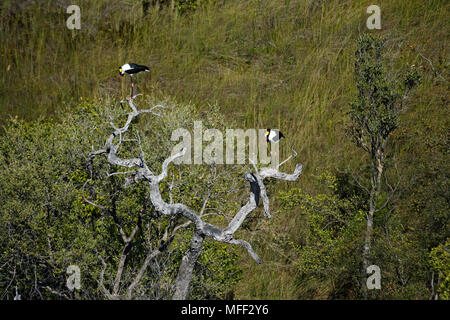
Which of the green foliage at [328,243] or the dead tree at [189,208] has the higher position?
the dead tree at [189,208]

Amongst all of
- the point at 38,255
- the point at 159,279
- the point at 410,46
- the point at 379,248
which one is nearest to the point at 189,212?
the point at 159,279

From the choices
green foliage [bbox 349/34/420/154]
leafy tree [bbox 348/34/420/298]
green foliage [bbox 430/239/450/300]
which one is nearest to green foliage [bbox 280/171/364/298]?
leafy tree [bbox 348/34/420/298]

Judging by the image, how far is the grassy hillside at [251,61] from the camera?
2611 centimetres

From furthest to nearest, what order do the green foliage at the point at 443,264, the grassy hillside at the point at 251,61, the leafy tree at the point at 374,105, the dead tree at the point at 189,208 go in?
the grassy hillside at the point at 251,61
the leafy tree at the point at 374,105
the green foliage at the point at 443,264
the dead tree at the point at 189,208

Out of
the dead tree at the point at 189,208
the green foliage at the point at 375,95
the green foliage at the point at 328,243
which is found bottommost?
the green foliage at the point at 328,243

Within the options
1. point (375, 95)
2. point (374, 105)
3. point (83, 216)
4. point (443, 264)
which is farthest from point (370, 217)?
point (83, 216)

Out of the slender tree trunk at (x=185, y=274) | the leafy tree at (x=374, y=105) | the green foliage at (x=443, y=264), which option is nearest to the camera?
the slender tree trunk at (x=185, y=274)

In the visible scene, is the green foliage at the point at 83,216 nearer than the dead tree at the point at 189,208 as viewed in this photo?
No

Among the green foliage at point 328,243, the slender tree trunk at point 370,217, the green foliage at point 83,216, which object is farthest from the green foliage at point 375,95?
the green foliage at point 83,216

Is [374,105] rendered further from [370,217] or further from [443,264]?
[443,264]

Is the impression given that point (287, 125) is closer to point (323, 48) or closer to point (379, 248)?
point (323, 48)

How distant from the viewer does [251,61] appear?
3225 cm

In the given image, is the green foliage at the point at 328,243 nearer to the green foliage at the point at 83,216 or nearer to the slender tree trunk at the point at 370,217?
the slender tree trunk at the point at 370,217

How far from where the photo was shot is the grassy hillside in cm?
2611
